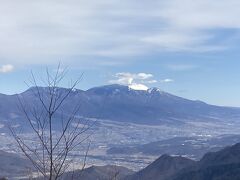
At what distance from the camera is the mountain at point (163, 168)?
393 feet

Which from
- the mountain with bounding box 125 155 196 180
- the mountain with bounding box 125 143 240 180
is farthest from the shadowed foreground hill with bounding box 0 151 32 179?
the mountain with bounding box 125 143 240 180

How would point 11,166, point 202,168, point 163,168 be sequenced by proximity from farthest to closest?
1. point 11,166
2. point 163,168
3. point 202,168

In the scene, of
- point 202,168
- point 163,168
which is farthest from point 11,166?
point 202,168

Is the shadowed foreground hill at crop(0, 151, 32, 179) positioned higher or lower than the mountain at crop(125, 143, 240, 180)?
lower

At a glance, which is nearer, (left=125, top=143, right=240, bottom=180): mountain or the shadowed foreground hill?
(left=125, top=143, right=240, bottom=180): mountain

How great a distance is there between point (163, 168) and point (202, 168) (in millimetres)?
26254

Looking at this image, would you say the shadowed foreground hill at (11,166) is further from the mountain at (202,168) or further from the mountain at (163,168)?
the mountain at (202,168)

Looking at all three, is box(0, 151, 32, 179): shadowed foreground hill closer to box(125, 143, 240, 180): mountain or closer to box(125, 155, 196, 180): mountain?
box(125, 155, 196, 180): mountain

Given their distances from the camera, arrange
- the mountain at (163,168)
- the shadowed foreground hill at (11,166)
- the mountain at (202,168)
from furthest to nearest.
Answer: the shadowed foreground hill at (11,166)
the mountain at (163,168)
the mountain at (202,168)

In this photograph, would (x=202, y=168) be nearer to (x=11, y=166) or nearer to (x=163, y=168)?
(x=163, y=168)

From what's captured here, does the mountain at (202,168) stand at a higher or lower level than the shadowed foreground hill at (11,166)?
higher

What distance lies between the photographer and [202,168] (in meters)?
99.8

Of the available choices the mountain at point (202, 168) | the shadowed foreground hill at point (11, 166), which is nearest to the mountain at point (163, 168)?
the mountain at point (202, 168)

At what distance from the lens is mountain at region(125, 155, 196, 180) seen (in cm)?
11968
